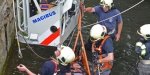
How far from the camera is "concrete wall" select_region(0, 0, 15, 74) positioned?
6852mm

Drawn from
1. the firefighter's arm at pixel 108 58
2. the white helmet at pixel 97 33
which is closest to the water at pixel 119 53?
the firefighter's arm at pixel 108 58

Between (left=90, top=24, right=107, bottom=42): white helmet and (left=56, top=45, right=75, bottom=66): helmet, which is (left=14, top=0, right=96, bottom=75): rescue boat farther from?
(left=56, top=45, right=75, bottom=66): helmet

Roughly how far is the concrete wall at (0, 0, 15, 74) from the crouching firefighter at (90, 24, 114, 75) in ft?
7.97

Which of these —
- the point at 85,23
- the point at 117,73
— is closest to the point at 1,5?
the point at 117,73

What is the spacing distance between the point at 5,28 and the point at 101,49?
2911mm

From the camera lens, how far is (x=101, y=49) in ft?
18.5

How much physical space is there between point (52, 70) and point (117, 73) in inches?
122

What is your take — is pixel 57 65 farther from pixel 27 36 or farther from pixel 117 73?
pixel 117 73

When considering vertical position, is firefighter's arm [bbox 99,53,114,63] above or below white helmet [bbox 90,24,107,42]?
below

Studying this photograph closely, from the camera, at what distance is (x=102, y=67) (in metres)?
5.82

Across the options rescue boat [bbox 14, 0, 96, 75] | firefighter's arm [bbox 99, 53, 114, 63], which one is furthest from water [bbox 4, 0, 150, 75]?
firefighter's arm [bbox 99, 53, 114, 63]

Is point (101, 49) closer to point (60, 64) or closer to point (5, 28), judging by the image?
point (60, 64)

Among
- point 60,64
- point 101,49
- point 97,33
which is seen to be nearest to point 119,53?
point 101,49

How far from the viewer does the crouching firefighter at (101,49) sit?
5488 millimetres
